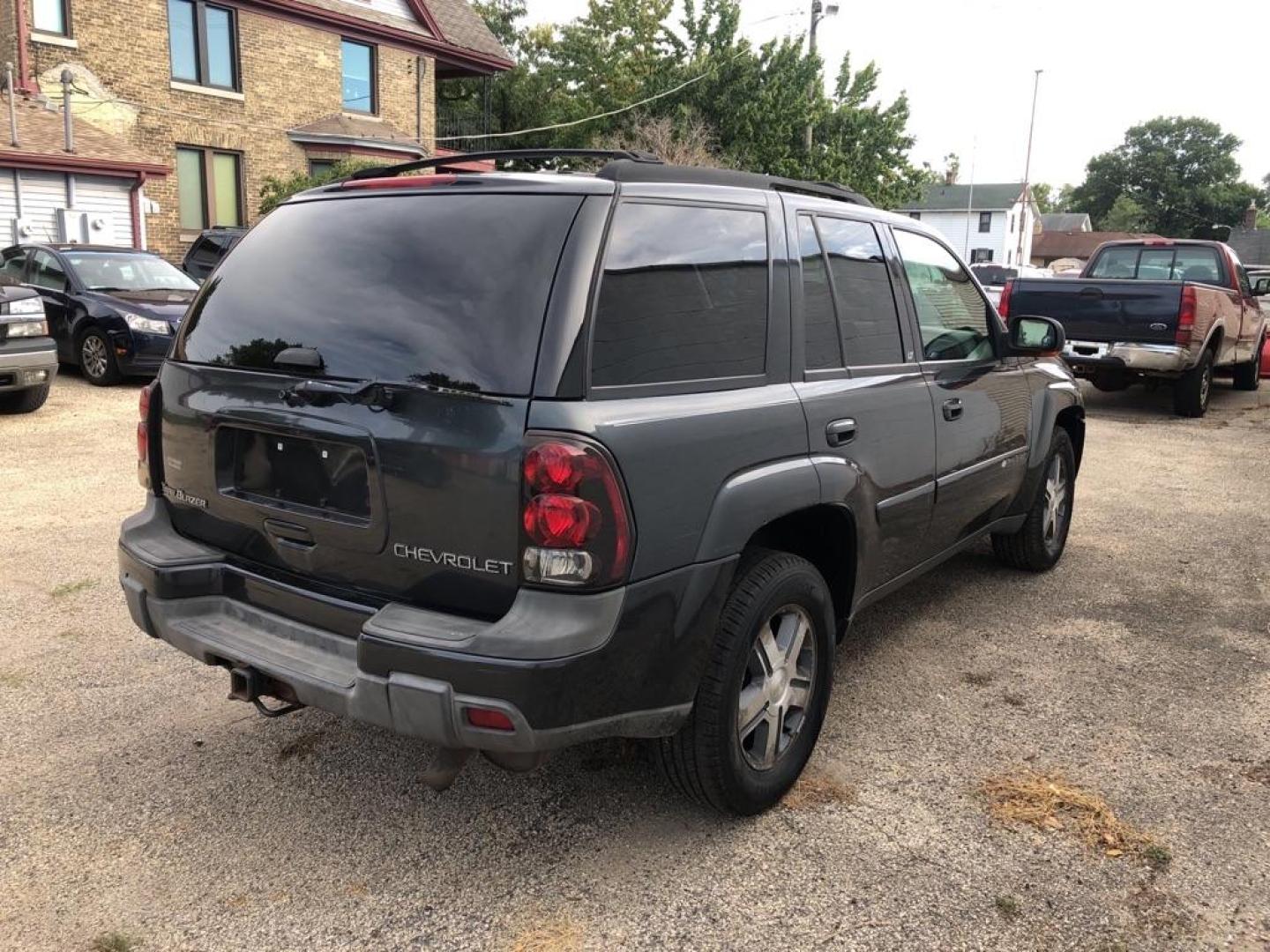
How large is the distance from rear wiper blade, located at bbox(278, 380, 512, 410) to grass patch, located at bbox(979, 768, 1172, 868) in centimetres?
199

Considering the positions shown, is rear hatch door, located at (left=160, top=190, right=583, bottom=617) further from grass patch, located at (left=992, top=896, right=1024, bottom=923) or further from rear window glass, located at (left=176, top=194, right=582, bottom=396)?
grass patch, located at (left=992, top=896, right=1024, bottom=923)

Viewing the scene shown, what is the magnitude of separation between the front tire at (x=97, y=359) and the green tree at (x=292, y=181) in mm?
10602

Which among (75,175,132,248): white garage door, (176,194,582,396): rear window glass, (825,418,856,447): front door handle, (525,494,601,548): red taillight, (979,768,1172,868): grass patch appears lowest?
(979,768,1172,868): grass patch

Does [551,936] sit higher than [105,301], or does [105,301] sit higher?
[105,301]

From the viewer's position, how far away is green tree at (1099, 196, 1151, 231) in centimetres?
9588

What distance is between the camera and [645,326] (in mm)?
2721

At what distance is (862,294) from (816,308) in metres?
0.38

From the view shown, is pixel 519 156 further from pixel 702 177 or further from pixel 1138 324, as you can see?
pixel 1138 324

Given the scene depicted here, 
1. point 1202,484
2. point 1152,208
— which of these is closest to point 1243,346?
point 1202,484

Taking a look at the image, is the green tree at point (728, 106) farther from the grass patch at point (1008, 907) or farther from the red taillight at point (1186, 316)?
the grass patch at point (1008, 907)

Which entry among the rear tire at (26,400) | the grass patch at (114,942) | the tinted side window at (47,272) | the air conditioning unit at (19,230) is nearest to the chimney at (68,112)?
the air conditioning unit at (19,230)

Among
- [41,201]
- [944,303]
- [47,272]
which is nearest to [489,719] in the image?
[944,303]

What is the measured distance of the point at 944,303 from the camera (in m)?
4.32

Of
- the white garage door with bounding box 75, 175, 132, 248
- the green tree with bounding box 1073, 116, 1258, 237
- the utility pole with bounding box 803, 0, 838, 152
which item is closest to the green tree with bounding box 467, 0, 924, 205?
the utility pole with bounding box 803, 0, 838, 152
